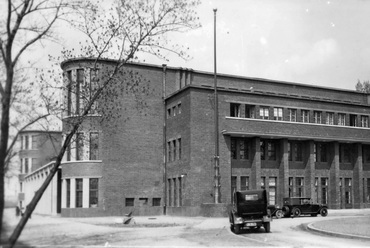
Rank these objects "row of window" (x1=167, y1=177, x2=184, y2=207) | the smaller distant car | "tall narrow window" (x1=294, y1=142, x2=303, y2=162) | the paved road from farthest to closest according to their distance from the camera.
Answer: "tall narrow window" (x1=294, y1=142, x2=303, y2=162) → "row of window" (x1=167, y1=177, x2=184, y2=207) → the smaller distant car → the paved road

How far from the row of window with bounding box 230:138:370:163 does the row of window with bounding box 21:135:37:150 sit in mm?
29723

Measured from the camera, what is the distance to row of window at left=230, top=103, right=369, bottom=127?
4466 cm

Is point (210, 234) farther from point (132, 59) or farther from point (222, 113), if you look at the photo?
point (222, 113)

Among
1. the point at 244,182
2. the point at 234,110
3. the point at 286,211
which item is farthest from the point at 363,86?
the point at 286,211

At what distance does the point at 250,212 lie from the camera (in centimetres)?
2375

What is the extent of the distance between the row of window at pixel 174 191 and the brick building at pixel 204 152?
3.6 inches

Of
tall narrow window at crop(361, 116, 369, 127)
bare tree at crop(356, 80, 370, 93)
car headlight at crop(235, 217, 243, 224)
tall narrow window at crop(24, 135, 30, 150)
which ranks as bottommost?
car headlight at crop(235, 217, 243, 224)

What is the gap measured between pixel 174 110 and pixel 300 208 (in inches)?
591

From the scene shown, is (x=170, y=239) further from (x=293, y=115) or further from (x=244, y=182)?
(x=293, y=115)

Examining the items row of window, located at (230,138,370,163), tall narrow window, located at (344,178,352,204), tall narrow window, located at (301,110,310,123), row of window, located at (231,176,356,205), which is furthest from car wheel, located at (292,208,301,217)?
tall narrow window, located at (344,178,352,204)

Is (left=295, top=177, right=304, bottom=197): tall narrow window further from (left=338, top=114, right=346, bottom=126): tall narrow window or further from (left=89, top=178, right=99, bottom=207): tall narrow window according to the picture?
(left=89, top=178, right=99, bottom=207): tall narrow window

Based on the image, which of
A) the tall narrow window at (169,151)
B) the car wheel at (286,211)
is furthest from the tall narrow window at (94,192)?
the car wheel at (286,211)

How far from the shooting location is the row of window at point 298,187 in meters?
44.2

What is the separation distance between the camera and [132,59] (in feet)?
59.0
